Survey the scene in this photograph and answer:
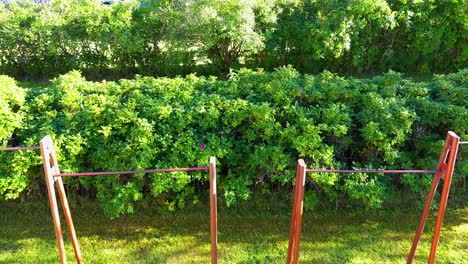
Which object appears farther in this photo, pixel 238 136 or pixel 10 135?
pixel 238 136

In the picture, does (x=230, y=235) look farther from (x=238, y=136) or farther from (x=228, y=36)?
(x=228, y=36)

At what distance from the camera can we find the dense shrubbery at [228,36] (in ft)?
21.9

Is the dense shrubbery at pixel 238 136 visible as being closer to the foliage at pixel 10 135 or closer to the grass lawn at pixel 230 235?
the foliage at pixel 10 135

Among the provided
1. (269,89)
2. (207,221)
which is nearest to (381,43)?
(269,89)

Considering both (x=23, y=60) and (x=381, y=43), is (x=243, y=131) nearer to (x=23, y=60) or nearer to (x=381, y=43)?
(x=381, y=43)

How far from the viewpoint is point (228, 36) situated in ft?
21.6

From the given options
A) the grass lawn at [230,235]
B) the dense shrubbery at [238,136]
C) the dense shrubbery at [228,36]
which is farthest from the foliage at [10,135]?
the dense shrubbery at [228,36]

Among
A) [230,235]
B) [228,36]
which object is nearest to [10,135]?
[230,235]

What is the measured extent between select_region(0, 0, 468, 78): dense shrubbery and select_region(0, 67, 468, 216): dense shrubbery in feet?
9.14

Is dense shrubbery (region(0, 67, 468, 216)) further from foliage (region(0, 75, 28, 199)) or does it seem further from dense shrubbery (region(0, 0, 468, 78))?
dense shrubbery (region(0, 0, 468, 78))

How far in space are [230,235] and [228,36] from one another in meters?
3.76

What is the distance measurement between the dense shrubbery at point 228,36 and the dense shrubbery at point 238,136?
2784mm

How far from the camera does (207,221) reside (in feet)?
13.1

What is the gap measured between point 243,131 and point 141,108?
1.04 meters
